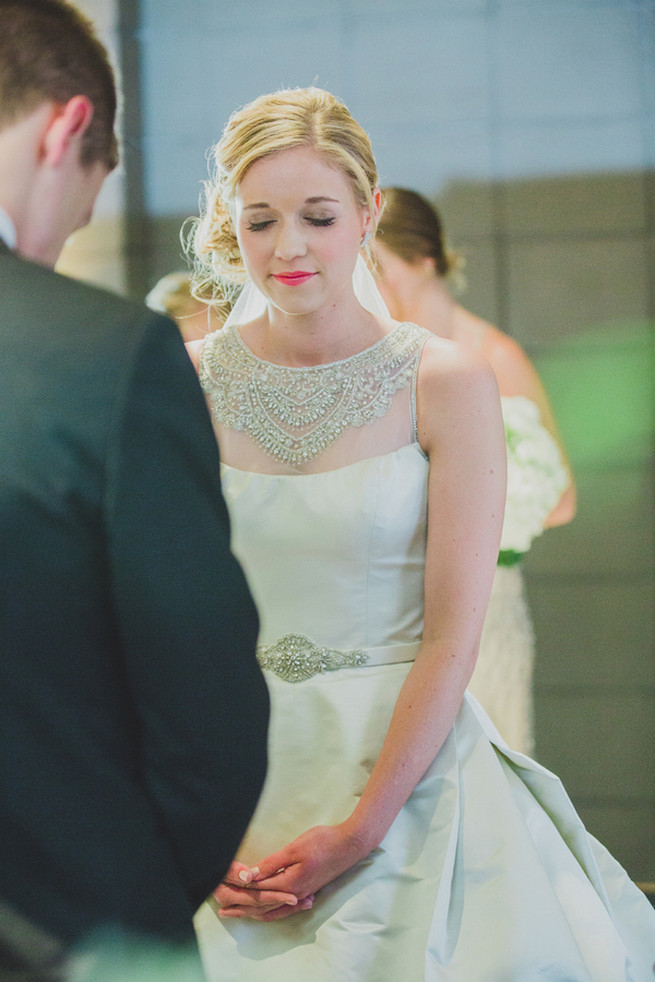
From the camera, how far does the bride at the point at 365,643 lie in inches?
53.1

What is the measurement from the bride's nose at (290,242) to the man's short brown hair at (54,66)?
57 centimetres

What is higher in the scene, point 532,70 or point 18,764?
point 532,70

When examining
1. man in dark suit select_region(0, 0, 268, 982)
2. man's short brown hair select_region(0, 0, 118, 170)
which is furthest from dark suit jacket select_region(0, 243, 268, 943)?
man's short brown hair select_region(0, 0, 118, 170)

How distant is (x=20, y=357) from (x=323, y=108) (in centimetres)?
94

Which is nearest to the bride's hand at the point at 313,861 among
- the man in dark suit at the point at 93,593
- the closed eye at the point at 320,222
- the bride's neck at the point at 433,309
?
the man in dark suit at the point at 93,593

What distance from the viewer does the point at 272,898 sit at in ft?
4.42

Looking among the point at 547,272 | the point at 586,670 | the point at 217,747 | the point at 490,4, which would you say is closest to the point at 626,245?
the point at 547,272

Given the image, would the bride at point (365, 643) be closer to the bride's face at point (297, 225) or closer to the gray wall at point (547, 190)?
the bride's face at point (297, 225)

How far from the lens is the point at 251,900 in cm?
137

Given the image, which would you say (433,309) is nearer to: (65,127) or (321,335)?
(321,335)

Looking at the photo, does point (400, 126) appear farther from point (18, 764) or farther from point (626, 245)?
point (18, 764)

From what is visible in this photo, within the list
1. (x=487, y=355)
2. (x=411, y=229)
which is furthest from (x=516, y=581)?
(x=411, y=229)

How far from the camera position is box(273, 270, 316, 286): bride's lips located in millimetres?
1482

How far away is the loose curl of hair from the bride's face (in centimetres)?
121
